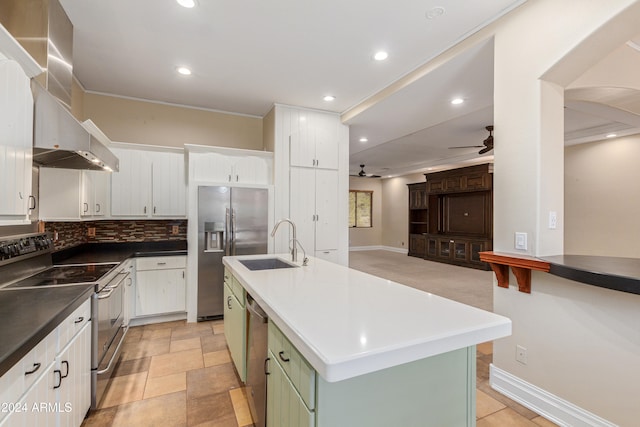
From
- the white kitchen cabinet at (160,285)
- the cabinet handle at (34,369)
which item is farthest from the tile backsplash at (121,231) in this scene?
the cabinet handle at (34,369)

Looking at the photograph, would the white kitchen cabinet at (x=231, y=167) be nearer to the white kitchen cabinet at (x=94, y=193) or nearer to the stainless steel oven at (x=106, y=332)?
the white kitchen cabinet at (x=94, y=193)

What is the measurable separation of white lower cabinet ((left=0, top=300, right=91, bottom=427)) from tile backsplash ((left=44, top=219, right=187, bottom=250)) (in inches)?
75.3

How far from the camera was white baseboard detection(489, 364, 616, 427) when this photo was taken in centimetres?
180

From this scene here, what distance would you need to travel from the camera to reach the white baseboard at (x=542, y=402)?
5.91 feet

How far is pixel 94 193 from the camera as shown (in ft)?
11.1

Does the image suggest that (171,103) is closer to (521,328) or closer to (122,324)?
(122,324)

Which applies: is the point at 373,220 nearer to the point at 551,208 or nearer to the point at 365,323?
the point at 551,208

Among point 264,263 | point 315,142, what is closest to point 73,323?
point 264,263

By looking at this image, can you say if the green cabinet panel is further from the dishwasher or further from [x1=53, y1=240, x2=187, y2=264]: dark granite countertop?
[x1=53, y1=240, x2=187, y2=264]: dark granite countertop

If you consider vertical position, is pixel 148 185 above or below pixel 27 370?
above

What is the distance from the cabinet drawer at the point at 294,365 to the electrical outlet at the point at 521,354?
1.86m

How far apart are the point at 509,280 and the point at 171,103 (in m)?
4.53

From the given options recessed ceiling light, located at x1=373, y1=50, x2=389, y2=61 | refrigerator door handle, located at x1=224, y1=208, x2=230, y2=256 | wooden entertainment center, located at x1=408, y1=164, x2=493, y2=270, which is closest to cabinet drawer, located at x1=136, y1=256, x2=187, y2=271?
refrigerator door handle, located at x1=224, y1=208, x2=230, y2=256

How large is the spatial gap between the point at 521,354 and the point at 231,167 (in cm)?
369
